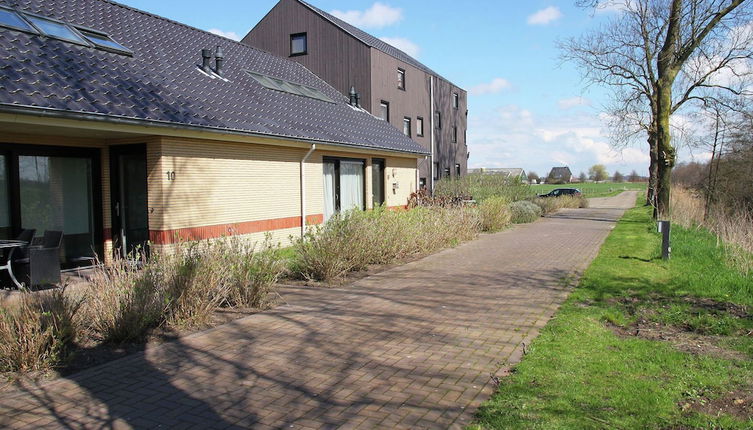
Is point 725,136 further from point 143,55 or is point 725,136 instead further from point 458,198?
point 143,55

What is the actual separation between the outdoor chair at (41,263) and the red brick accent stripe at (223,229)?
1.79 meters

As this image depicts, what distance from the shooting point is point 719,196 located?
2184 cm

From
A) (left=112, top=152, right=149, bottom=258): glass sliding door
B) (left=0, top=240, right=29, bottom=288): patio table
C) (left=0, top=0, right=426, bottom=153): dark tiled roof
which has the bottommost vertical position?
(left=0, top=240, right=29, bottom=288): patio table

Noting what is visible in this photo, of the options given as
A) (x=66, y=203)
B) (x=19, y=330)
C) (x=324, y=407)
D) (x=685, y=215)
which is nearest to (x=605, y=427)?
(x=324, y=407)

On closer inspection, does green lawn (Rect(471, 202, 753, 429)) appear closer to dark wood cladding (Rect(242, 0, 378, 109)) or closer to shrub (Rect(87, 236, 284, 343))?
shrub (Rect(87, 236, 284, 343))

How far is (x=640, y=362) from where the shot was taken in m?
5.04

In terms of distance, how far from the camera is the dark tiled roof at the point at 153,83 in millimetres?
8492

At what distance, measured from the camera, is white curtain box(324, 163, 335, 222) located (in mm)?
15555

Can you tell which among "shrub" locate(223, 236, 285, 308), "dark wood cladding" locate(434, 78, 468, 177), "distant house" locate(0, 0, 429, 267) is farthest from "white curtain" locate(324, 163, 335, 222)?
"dark wood cladding" locate(434, 78, 468, 177)

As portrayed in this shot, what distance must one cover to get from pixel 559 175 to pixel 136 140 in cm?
12274

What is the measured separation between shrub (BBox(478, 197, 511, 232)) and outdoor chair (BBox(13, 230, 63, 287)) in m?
13.1

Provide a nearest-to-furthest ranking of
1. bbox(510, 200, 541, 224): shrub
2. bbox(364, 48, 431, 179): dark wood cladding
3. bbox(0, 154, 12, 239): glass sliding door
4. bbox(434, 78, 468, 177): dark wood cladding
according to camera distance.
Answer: bbox(0, 154, 12, 239): glass sliding door
bbox(510, 200, 541, 224): shrub
bbox(364, 48, 431, 179): dark wood cladding
bbox(434, 78, 468, 177): dark wood cladding

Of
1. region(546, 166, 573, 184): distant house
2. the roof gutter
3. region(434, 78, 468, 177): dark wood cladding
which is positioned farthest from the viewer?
region(546, 166, 573, 184): distant house

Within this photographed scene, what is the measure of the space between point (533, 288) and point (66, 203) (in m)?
8.53
